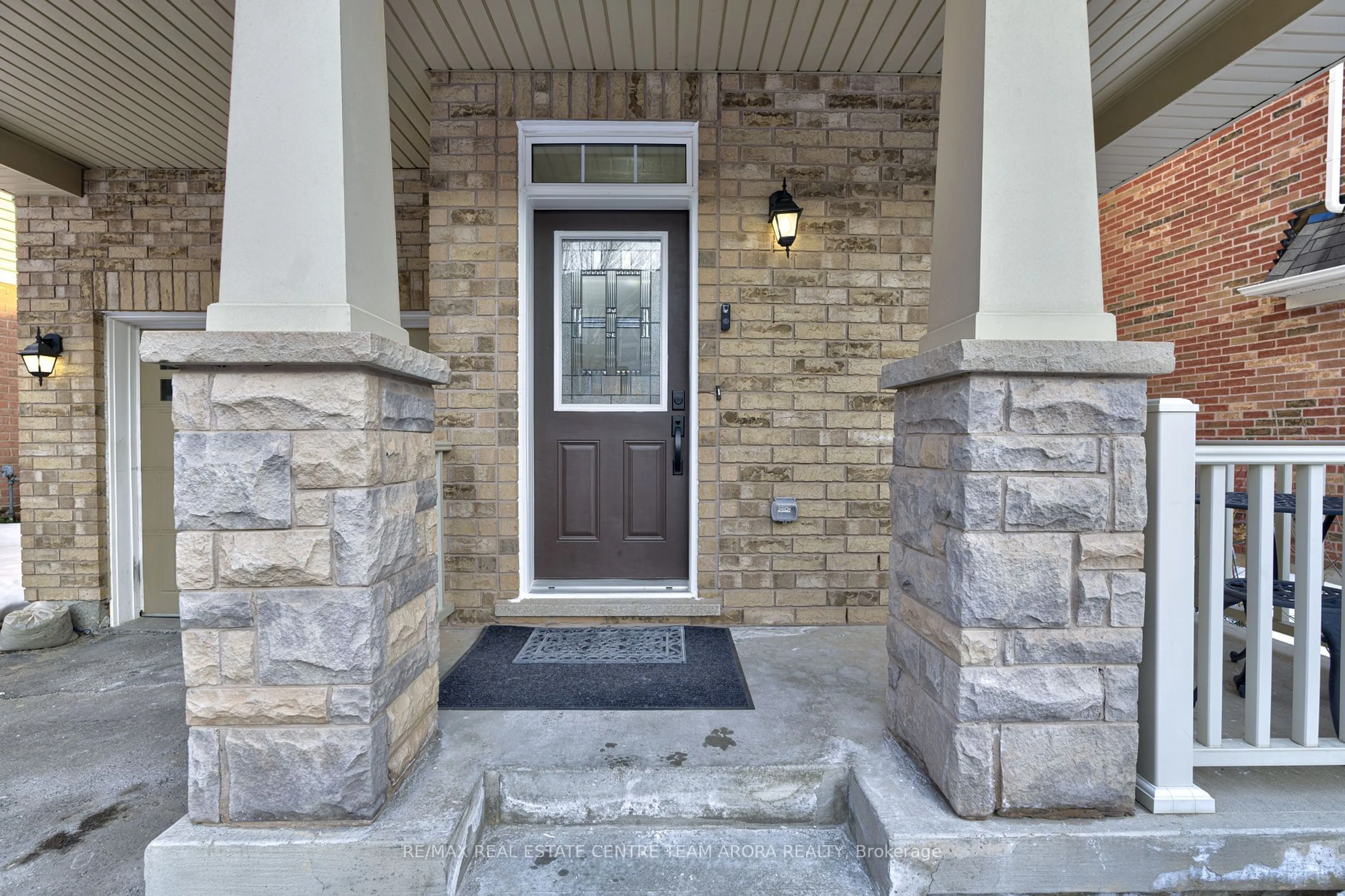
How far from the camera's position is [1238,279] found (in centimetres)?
432

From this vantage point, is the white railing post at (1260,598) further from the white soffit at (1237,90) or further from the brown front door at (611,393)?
the brown front door at (611,393)

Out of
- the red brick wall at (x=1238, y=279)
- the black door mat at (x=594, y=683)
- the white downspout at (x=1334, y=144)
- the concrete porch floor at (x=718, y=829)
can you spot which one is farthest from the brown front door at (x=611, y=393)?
the white downspout at (x=1334, y=144)

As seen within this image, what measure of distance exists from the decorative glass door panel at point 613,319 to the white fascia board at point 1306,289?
371 cm

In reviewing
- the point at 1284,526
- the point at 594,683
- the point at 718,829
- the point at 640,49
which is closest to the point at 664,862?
the point at 718,829

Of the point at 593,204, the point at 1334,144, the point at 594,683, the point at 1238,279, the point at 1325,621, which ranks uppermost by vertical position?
the point at 1334,144

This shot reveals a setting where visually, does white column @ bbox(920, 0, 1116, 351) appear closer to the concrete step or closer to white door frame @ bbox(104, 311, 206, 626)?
the concrete step

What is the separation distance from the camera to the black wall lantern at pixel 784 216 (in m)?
3.08

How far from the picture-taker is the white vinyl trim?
339 cm

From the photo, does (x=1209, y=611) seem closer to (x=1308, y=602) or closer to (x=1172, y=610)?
(x=1172, y=610)

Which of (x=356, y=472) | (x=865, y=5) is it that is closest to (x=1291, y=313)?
Result: (x=865, y=5)

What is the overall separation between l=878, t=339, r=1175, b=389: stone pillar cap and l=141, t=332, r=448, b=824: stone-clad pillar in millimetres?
1451

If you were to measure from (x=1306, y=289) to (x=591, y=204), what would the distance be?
4275mm

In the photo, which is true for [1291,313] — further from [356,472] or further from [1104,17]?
[356,472]

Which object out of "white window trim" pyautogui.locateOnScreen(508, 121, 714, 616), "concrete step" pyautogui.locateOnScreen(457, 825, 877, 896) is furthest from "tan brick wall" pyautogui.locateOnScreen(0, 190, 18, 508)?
"concrete step" pyautogui.locateOnScreen(457, 825, 877, 896)
